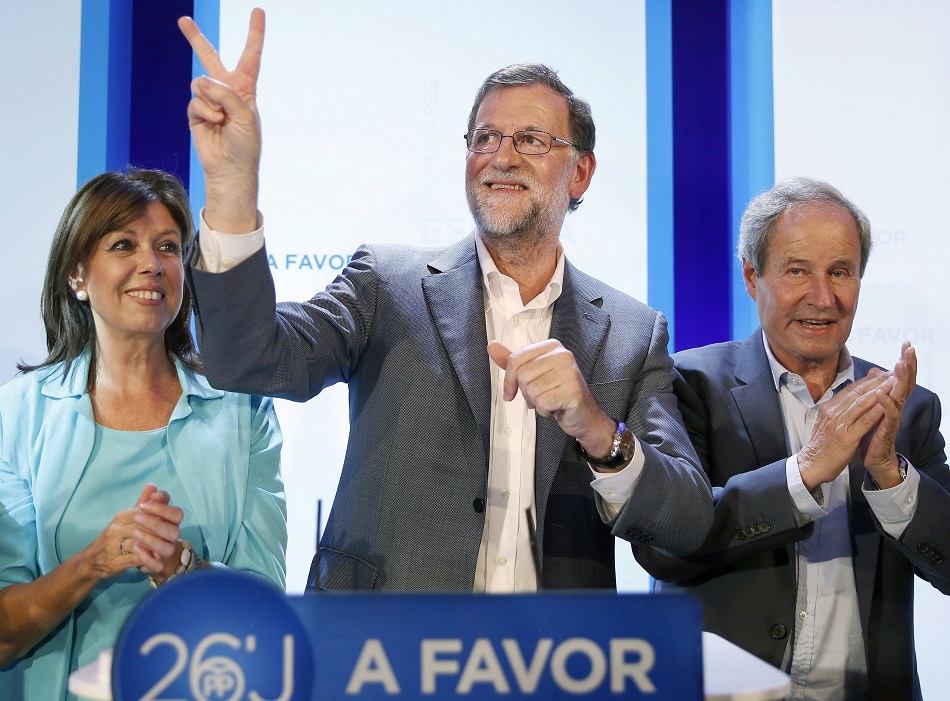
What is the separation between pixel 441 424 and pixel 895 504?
101 centimetres

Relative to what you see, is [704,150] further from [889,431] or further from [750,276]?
[889,431]

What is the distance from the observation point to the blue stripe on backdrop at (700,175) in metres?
3.67

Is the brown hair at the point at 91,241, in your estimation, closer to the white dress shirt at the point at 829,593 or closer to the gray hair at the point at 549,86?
the gray hair at the point at 549,86

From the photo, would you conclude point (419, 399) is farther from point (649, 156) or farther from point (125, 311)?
point (649, 156)

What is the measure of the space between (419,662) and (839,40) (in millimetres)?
3195

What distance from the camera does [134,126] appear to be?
11.0 feet

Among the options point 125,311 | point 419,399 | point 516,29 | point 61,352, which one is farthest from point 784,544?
point 516,29

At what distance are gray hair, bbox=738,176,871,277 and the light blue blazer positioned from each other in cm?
128

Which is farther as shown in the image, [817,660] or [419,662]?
[817,660]

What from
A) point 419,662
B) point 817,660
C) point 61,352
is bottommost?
point 817,660

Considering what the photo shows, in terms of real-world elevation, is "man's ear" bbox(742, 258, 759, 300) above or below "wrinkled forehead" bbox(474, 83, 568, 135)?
below

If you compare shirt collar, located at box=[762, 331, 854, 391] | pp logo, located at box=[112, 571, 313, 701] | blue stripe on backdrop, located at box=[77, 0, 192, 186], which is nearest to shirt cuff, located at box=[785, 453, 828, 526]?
shirt collar, located at box=[762, 331, 854, 391]

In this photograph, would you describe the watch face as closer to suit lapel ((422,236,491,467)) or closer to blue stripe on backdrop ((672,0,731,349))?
suit lapel ((422,236,491,467))

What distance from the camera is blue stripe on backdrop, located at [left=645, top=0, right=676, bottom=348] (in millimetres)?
3586
